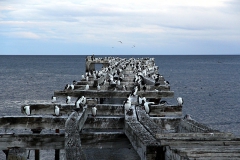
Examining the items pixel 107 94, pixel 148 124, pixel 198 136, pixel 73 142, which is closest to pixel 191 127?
pixel 148 124

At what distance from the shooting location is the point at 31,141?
33.3ft

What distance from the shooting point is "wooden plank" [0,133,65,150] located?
32.9 ft

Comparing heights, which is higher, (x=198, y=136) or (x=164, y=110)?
(x=198, y=136)

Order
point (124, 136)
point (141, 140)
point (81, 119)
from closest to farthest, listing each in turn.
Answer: point (141, 140) → point (124, 136) → point (81, 119)

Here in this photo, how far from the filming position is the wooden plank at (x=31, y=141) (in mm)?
10031

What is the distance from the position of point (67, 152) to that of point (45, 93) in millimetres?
51207

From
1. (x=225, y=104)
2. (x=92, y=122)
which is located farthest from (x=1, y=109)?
(x=92, y=122)

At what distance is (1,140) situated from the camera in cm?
1004

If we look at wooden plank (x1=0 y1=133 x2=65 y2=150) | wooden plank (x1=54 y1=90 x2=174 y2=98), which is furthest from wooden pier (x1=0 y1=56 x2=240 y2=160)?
wooden plank (x1=54 y1=90 x2=174 y2=98)

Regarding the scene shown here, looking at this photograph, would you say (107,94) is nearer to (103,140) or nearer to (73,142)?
(103,140)

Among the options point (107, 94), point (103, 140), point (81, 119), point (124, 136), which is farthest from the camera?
point (107, 94)

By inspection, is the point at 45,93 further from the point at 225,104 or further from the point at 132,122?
the point at 132,122

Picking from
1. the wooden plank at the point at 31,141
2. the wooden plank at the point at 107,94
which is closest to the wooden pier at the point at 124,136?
the wooden plank at the point at 31,141

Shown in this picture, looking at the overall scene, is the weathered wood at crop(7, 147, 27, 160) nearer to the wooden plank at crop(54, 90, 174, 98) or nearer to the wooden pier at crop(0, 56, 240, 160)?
the wooden pier at crop(0, 56, 240, 160)
